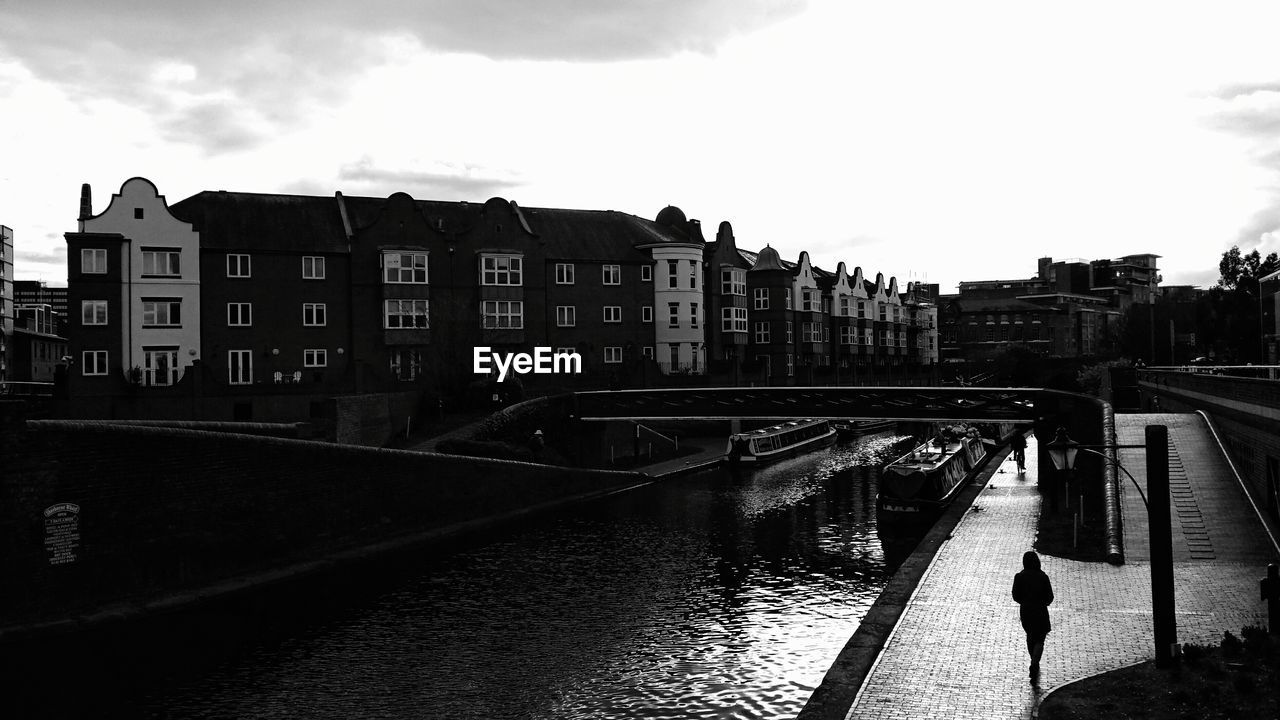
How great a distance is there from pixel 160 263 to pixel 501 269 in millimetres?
19724

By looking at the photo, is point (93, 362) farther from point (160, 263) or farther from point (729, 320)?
point (729, 320)

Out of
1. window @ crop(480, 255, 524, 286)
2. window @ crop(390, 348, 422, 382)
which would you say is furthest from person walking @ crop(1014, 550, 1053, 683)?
window @ crop(480, 255, 524, 286)

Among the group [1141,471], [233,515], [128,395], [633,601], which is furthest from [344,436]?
[1141,471]

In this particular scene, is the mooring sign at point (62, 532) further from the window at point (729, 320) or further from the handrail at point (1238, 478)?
the window at point (729, 320)

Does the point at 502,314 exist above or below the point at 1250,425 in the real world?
above

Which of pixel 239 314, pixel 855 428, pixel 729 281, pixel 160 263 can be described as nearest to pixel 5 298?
pixel 160 263

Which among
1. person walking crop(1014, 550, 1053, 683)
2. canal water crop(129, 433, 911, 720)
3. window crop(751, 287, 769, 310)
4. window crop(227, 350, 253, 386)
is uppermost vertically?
window crop(751, 287, 769, 310)

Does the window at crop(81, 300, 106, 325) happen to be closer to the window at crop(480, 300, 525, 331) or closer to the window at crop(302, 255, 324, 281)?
the window at crop(302, 255, 324, 281)

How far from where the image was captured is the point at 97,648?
21797 mm

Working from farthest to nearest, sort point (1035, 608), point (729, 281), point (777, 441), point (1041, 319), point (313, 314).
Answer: point (1041, 319) < point (729, 281) < point (777, 441) < point (313, 314) < point (1035, 608)

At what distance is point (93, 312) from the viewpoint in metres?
52.8

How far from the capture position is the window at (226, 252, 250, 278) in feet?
186

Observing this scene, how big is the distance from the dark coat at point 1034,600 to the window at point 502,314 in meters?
49.7

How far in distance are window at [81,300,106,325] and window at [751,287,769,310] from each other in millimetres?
49584
